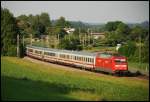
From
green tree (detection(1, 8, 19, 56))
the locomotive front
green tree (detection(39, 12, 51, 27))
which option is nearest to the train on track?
the locomotive front

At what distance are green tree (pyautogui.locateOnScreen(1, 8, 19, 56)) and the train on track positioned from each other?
14189mm

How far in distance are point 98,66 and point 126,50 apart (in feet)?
109

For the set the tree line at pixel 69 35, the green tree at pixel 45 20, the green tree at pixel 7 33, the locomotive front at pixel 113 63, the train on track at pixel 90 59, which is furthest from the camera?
the green tree at pixel 45 20

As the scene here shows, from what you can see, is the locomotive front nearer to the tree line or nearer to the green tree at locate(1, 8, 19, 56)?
the tree line

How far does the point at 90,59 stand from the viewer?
52844 millimetres

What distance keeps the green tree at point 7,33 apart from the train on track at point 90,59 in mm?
14189

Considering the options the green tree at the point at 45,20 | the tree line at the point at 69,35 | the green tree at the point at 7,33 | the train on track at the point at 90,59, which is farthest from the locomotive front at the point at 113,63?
the green tree at the point at 45,20

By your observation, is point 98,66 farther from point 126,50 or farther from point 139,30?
point 139,30

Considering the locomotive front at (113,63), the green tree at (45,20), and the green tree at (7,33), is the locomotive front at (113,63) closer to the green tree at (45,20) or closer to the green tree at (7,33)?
the green tree at (7,33)

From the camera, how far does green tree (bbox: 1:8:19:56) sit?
88.0 meters

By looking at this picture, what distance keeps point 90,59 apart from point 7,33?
133 ft

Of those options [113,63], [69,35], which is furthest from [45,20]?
[113,63]

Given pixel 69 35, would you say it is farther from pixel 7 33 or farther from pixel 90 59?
pixel 90 59

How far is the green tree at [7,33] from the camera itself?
8801 cm
